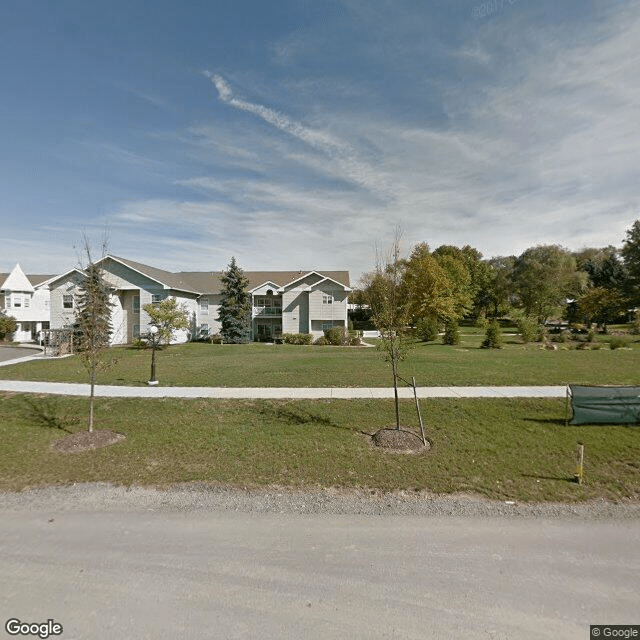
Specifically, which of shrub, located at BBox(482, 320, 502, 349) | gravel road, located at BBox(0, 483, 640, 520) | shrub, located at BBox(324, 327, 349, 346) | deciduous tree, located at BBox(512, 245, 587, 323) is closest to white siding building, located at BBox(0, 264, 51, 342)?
shrub, located at BBox(324, 327, 349, 346)

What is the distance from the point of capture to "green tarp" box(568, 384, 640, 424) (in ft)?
25.6

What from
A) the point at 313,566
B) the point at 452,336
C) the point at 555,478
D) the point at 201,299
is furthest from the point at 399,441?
the point at 201,299

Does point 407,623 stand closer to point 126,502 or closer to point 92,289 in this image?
point 126,502

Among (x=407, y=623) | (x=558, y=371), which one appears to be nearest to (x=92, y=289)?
(x=407, y=623)

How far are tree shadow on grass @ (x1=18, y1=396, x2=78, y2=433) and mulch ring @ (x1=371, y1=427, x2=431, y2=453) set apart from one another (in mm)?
7219

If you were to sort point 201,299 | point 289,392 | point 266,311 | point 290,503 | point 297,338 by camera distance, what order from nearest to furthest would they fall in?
1. point 290,503
2. point 289,392
3. point 297,338
4. point 201,299
5. point 266,311

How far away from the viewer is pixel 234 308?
103 ft

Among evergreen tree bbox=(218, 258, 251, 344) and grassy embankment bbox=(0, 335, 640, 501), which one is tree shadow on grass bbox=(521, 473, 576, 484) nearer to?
grassy embankment bbox=(0, 335, 640, 501)

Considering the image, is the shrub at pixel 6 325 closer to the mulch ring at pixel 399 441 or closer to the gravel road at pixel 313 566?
the gravel road at pixel 313 566

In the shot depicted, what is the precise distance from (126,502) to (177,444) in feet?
6.81

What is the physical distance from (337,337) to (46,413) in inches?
912

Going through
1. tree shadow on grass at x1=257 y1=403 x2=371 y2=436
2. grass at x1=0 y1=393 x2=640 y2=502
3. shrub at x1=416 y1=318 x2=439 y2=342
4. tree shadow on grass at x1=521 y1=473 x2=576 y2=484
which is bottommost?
tree shadow on grass at x1=521 y1=473 x2=576 y2=484

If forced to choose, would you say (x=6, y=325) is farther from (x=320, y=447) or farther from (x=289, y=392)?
(x=320, y=447)

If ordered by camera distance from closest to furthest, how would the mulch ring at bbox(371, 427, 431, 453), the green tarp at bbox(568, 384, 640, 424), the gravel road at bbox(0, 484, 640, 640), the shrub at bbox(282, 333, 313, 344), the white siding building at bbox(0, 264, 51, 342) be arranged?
the gravel road at bbox(0, 484, 640, 640), the mulch ring at bbox(371, 427, 431, 453), the green tarp at bbox(568, 384, 640, 424), the white siding building at bbox(0, 264, 51, 342), the shrub at bbox(282, 333, 313, 344)
